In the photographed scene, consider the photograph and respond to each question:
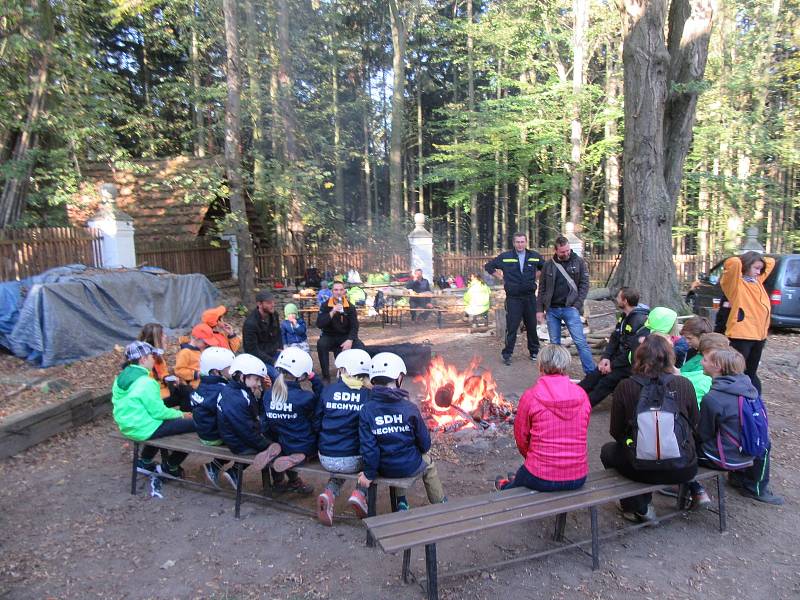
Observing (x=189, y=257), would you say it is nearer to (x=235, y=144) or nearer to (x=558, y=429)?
(x=235, y=144)

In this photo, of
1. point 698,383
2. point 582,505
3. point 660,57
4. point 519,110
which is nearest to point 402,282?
point 660,57

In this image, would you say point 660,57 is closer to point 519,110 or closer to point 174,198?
point 174,198

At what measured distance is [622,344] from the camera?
17.8 ft

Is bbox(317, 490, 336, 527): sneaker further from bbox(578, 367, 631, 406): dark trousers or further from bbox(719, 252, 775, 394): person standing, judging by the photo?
bbox(719, 252, 775, 394): person standing

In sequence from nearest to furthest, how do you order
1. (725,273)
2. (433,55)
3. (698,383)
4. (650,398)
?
1. (650,398)
2. (698,383)
3. (725,273)
4. (433,55)

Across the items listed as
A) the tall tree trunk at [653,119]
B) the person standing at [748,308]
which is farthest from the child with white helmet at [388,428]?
the tall tree trunk at [653,119]

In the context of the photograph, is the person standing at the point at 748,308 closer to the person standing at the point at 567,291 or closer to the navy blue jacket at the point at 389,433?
the person standing at the point at 567,291

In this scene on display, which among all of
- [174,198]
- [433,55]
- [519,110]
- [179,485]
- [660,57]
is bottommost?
[179,485]

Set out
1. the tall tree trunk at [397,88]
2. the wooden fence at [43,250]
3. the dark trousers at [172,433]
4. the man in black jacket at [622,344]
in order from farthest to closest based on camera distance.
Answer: the tall tree trunk at [397,88], the wooden fence at [43,250], the man in black jacket at [622,344], the dark trousers at [172,433]

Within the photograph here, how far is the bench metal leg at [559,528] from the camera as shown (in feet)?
11.5

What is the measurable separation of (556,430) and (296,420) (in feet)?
6.09

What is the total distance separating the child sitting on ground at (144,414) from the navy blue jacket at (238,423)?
828 mm

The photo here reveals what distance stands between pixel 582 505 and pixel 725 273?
3.69 meters

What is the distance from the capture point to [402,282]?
17.1 meters
